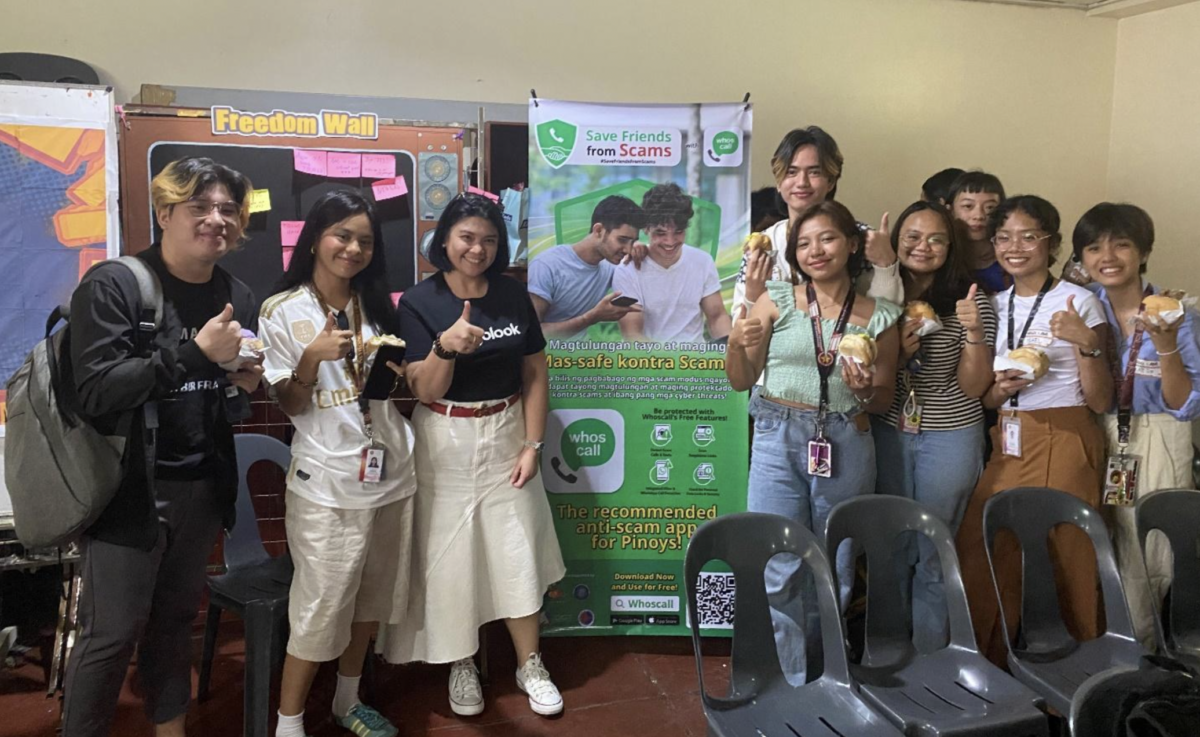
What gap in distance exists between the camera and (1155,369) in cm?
254

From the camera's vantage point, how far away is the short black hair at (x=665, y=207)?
2.83 m

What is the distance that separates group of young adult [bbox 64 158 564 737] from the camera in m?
1.87

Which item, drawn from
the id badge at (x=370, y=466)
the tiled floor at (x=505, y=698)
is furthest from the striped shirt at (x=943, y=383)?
the id badge at (x=370, y=466)

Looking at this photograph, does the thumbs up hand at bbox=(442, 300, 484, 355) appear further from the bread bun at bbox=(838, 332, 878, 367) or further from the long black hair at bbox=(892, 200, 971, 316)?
the long black hair at bbox=(892, 200, 971, 316)

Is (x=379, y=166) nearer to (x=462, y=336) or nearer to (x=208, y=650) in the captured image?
(x=462, y=336)

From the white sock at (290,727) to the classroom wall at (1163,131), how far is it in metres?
4.53

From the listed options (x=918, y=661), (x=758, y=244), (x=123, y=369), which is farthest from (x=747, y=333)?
(x=123, y=369)

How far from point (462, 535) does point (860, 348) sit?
1362 mm

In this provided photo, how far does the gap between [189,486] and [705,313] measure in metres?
1.78

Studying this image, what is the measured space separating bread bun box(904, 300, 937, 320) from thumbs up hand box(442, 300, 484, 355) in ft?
4.37

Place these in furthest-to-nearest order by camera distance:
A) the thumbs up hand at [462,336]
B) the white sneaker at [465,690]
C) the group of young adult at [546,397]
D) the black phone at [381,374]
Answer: the white sneaker at [465,690], the thumbs up hand at [462,336], the black phone at [381,374], the group of young adult at [546,397]

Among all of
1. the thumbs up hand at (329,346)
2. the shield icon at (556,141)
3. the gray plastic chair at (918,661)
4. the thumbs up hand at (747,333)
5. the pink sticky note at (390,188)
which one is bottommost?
the gray plastic chair at (918,661)

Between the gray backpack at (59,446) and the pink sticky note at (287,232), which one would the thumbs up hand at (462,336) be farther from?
the pink sticky note at (287,232)

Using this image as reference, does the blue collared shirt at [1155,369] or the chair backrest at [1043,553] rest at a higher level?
the blue collared shirt at [1155,369]
